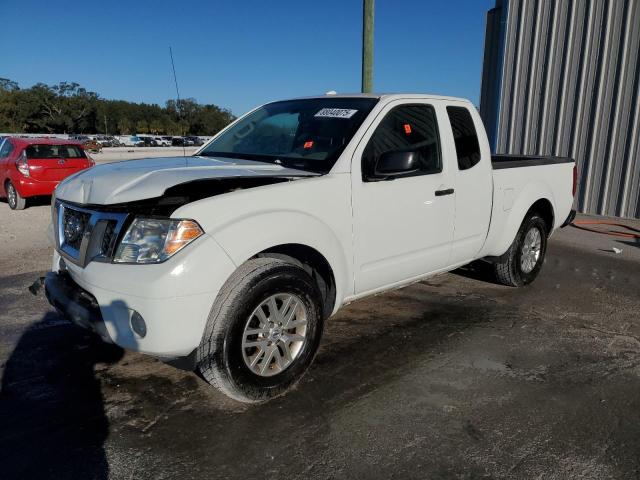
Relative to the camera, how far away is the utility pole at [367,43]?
9.28 metres

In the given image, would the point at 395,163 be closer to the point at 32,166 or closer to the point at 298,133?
the point at 298,133

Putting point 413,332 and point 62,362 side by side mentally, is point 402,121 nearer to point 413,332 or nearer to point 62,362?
point 413,332

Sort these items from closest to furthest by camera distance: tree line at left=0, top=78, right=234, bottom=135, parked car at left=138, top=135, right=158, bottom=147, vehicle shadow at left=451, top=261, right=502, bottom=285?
vehicle shadow at left=451, top=261, right=502, bottom=285, parked car at left=138, top=135, right=158, bottom=147, tree line at left=0, top=78, right=234, bottom=135

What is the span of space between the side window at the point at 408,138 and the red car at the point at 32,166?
9089 millimetres

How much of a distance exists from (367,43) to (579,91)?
4337mm

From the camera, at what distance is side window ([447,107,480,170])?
4.30m

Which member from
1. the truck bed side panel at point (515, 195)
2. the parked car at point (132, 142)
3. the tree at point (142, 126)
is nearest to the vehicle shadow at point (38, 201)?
the truck bed side panel at point (515, 195)

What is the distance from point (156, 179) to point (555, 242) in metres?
6.90

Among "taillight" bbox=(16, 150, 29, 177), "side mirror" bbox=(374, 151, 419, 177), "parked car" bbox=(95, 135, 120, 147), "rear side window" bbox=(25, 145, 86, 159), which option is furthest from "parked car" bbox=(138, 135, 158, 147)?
"side mirror" bbox=(374, 151, 419, 177)

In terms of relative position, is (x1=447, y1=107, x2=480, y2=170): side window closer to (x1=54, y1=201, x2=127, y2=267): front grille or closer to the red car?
(x1=54, y1=201, x2=127, y2=267): front grille

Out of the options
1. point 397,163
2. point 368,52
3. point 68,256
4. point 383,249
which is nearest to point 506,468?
point 383,249

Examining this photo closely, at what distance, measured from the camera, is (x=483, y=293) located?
5297mm

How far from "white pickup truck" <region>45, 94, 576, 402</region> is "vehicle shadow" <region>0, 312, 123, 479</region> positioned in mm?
538

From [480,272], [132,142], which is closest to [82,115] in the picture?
[132,142]
